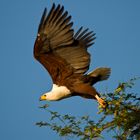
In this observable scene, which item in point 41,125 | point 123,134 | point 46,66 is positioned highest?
point 46,66

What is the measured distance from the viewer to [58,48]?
842 centimetres

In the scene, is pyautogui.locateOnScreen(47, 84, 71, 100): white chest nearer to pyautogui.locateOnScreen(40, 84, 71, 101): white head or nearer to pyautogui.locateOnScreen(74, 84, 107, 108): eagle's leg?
pyautogui.locateOnScreen(40, 84, 71, 101): white head

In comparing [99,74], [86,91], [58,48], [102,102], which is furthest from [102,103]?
[58,48]

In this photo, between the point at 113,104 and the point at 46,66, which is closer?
the point at 113,104

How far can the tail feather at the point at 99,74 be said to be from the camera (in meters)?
8.38

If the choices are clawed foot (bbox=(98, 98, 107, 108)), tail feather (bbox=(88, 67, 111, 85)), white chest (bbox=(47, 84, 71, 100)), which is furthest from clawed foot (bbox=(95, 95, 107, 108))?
Answer: white chest (bbox=(47, 84, 71, 100))

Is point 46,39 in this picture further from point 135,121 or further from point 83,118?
point 135,121

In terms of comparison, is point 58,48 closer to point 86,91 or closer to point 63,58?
point 63,58

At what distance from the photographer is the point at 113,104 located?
21.5 feet

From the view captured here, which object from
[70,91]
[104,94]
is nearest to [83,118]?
[104,94]

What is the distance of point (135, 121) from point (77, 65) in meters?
2.31

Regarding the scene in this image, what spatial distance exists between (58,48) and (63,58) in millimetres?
220

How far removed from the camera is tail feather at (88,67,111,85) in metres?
8.38

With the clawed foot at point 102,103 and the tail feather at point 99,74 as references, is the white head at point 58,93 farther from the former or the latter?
the clawed foot at point 102,103
